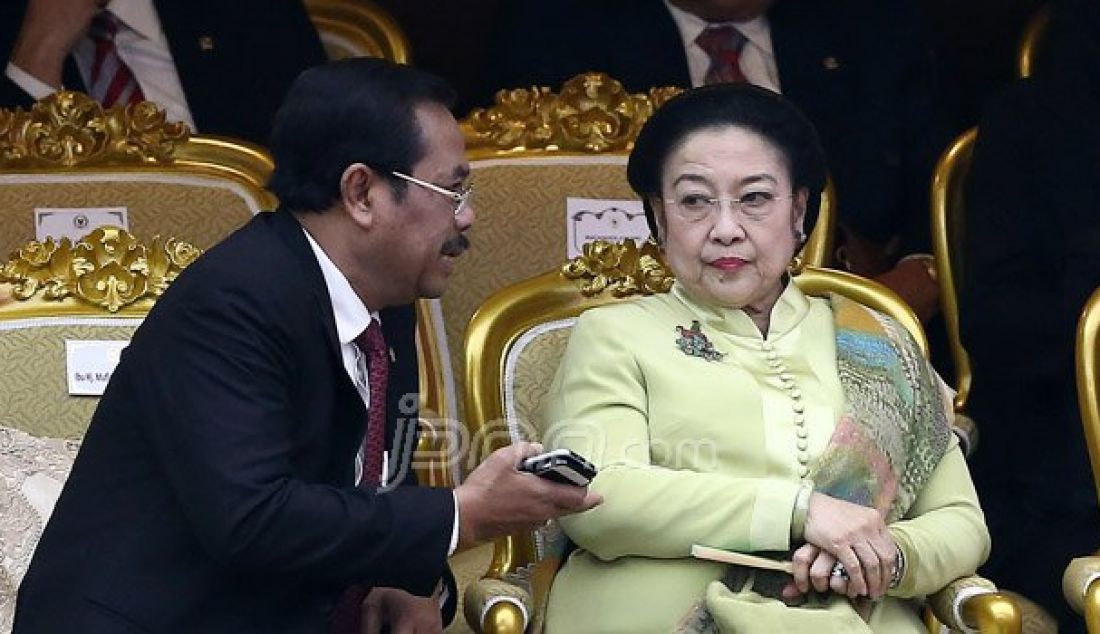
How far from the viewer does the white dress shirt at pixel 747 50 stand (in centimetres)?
457

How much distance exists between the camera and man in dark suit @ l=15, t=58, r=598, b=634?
2.83m

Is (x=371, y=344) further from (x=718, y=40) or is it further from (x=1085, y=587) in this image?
(x=718, y=40)

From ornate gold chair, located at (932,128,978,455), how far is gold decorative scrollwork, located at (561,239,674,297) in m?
0.74

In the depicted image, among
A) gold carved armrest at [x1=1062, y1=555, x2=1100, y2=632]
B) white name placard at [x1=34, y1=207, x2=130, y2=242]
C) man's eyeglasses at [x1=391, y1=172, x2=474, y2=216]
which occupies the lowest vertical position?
gold carved armrest at [x1=1062, y1=555, x2=1100, y2=632]

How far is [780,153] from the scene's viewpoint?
3.36 m

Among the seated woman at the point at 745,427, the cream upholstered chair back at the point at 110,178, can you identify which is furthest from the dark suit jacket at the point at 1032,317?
the cream upholstered chair back at the point at 110,178

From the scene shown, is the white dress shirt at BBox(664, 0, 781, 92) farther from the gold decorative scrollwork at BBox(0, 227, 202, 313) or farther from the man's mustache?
the man's mustache

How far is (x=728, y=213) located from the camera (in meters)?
3.32

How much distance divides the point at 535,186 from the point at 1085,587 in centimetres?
117

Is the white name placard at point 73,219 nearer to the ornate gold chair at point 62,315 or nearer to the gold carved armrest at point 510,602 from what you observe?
the ornate gold chair at point 62,315

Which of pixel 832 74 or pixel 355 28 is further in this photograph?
pixel 355 28

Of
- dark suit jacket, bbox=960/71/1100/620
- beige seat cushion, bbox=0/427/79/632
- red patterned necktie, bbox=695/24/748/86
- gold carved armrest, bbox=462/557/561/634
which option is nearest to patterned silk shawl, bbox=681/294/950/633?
gold carved armrest, bbox=462/557/561/634

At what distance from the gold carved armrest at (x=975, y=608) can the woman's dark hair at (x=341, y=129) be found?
0.93 metres

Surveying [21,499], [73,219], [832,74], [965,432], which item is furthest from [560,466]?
[832,74]
